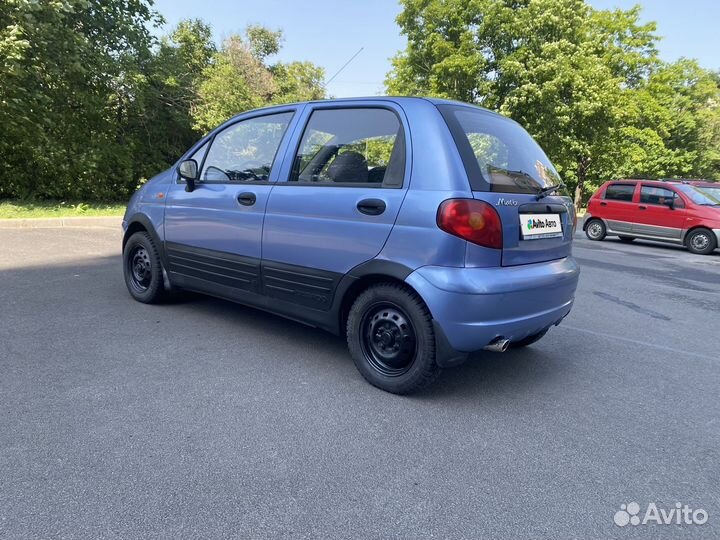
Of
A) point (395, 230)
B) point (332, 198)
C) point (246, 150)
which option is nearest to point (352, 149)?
point (332, 198)

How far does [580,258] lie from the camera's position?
9797mm

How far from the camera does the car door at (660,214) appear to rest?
12.0 meters

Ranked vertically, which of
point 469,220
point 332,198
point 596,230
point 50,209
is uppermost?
point 332,198

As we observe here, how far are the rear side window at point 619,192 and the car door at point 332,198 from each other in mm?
12136

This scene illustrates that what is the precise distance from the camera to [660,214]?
484 inches

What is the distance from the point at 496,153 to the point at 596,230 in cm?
1233

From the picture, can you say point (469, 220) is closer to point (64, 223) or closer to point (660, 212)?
point (64, 223)

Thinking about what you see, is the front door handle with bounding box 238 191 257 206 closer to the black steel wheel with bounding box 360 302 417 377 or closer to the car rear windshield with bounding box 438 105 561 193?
the black steel wheel with bounding box 360 302 417 377

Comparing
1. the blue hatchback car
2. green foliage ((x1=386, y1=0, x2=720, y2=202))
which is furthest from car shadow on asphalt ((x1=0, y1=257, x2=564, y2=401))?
green foliage ((x1=386, y1=0, x2=720, y2=202))

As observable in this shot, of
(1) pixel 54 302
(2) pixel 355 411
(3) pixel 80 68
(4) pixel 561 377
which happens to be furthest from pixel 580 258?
(3) pixel 80 68

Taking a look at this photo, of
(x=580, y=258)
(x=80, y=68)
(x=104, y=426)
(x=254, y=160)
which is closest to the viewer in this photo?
(x=104, y=426)

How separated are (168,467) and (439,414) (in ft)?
4.80

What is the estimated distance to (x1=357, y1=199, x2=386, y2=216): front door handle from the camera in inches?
115

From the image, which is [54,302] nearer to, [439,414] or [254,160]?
[254,160]
